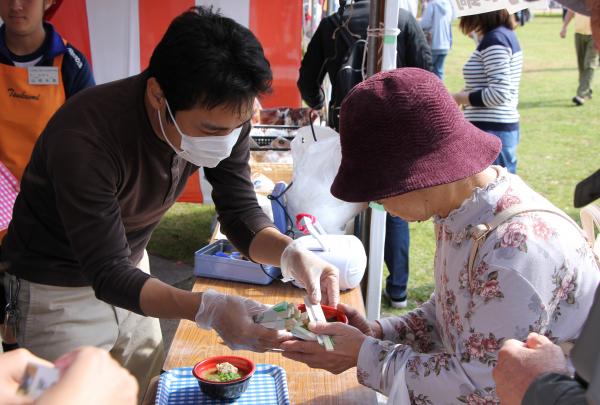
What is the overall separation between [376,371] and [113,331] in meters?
1.08

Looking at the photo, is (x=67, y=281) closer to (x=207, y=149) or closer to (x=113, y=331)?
(x=113, y=331)

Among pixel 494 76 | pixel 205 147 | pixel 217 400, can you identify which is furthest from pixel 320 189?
pixel 494 76

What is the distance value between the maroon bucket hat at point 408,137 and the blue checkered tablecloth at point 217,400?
2.25ft

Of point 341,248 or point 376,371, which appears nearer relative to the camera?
point 376,371

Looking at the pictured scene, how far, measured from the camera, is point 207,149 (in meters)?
2.06

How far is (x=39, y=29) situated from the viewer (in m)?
3.27

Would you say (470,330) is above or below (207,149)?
below

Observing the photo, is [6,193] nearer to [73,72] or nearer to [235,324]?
[73,72]

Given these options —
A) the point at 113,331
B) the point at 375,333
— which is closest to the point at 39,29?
the point at 113,331

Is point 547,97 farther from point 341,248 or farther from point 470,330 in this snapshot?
point 470,330

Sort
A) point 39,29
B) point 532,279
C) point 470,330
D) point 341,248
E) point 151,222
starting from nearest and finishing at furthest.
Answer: point 532,279
point 470,330
point 151,222
point 341,248
point 39,29

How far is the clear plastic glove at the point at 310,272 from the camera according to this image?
7.11ft

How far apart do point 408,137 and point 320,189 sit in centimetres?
150

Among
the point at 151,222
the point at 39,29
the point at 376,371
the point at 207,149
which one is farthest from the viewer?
the point at 39,29
